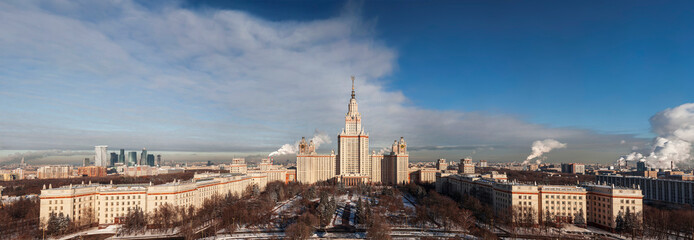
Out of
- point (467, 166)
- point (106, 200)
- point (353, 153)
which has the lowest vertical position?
point (467, 166)

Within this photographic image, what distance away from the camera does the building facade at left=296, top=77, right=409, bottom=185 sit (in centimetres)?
12900

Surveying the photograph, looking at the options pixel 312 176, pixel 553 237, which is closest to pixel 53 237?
Result: pixel 553 237

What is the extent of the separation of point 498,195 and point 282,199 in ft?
165

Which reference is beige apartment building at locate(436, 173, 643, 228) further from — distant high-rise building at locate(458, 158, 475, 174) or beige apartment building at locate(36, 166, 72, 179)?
beige apartment building at locate(36, 166, 72, 179)

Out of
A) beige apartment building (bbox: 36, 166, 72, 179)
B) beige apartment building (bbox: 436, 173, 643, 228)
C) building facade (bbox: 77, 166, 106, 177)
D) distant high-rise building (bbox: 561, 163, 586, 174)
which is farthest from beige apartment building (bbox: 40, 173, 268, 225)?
distant high-rise building (bbox: 561, 163, 586, 174)

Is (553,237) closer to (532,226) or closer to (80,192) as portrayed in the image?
(532,226)

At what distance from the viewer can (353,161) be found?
130000mm

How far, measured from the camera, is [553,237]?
153 feet

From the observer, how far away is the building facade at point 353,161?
129m

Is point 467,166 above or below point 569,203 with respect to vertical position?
below

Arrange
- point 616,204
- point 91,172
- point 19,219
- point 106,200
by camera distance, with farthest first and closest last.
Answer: point 91,172
point 106,200
point 19,219
point 616,204

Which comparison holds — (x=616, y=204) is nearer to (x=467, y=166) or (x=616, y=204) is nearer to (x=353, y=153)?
(x=353, y=153)

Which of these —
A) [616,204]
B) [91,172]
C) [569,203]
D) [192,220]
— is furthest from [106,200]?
[91,172]

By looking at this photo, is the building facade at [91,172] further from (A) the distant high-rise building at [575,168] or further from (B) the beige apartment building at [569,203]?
(A) the distant high-rise building at [575,168]
